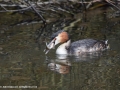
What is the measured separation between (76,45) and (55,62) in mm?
1181

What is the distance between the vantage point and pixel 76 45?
1087 cm

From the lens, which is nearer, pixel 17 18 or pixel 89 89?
pixel 89 89

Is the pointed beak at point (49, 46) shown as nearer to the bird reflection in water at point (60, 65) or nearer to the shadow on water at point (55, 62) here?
the shadow on water at point (55, 62)

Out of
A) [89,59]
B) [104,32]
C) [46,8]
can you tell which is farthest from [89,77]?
[46,8]

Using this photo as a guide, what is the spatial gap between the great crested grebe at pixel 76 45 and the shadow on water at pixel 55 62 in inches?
9.2

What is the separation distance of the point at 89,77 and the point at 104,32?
13.3 ft

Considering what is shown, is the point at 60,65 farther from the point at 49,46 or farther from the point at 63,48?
the point at 63,48

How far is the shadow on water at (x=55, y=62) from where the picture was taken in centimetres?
836

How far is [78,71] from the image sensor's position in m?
9.02

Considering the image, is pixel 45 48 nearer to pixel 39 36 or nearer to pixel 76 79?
pixel 39 36

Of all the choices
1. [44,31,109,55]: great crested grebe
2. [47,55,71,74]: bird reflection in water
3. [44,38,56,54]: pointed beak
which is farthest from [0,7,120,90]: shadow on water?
[44,31,109,55]: great crested grebe

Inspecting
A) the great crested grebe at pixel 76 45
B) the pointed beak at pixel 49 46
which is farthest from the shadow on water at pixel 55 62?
the great crested grebe at pixel 76 45

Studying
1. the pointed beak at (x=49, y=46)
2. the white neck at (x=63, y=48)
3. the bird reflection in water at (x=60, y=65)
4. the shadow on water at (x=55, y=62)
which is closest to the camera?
the shadow on water at (x=55, y=62)

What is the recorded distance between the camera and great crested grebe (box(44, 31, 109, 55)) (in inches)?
424
